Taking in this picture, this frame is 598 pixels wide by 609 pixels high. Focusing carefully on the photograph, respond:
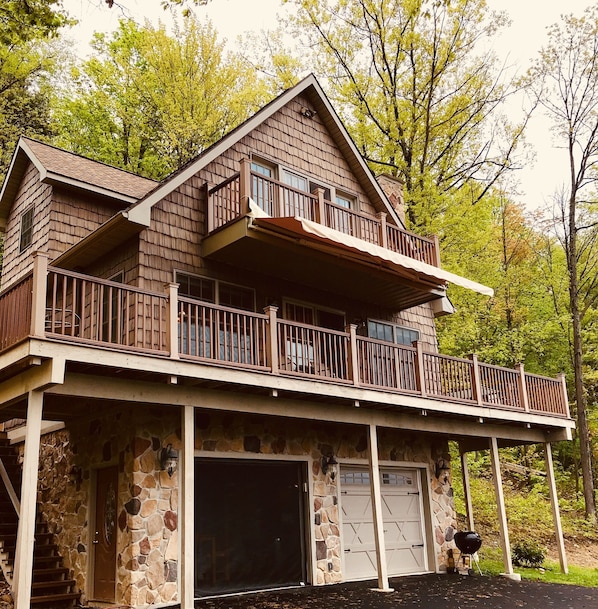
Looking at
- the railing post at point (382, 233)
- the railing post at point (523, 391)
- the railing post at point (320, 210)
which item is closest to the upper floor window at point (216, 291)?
the railing post at point (320, 210)

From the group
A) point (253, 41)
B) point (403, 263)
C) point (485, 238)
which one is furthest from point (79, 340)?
point (253, 41)

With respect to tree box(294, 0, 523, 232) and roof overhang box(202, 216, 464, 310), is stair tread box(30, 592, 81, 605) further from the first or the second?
tree box(294, 0, 523, 232)

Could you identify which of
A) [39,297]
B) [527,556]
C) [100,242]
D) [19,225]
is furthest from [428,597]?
[19,225]

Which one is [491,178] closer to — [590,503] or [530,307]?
[530,307]

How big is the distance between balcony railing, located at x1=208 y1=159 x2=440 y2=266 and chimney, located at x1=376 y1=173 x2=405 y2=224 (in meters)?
4.01

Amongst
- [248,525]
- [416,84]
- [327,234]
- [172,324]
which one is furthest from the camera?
[416,84]

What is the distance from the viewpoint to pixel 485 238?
79.4 feet

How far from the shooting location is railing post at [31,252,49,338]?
8.26 metres

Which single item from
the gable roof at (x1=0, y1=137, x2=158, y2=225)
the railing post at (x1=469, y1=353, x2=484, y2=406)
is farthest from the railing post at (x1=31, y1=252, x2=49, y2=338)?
the railing post at (x1=469, y1=353, x2=484, y2=406)

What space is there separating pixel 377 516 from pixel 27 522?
656 cm

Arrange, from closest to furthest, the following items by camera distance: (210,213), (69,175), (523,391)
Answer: (210,213)
(69,175)
(523,391)

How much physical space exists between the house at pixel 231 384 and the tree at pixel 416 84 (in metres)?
7.43

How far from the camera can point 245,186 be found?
41.3ft

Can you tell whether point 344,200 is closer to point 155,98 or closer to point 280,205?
point 280,205
